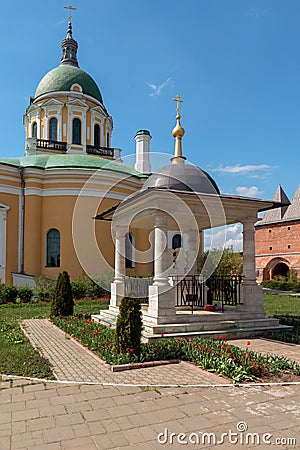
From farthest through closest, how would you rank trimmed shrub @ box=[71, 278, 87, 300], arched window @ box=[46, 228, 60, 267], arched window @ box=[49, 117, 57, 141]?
arched window @ box=[49, 117, 57, 141] → arched window @ box=[46, 228, 60, 267] → trimmed shrub @ box=[71, 278, 87, 300]

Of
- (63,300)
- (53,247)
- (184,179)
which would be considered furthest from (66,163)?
(184,179)

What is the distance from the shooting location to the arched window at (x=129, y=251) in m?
22.6

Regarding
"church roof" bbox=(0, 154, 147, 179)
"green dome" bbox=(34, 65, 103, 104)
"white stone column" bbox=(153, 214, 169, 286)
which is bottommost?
"white stone column" bbox=(153, 214, 169, 286)

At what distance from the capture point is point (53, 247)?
21297mm

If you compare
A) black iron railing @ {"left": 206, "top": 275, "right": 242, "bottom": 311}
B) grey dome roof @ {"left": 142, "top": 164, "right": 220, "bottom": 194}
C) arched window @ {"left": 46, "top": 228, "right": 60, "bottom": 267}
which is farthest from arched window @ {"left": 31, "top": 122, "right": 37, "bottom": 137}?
black iron railing @ {"left": 206, "top": 275, "right": 242, "bottom": 311}

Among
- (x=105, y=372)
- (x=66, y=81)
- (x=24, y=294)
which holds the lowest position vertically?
(x=105, y=372)

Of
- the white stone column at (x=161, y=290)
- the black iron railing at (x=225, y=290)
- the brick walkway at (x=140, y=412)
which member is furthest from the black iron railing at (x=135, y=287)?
the brick walkway at (x=140, y=412)

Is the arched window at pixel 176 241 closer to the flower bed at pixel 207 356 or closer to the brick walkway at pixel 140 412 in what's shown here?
the flower bed at pixel 207 356

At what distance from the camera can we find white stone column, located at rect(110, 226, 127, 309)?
12.1 meters

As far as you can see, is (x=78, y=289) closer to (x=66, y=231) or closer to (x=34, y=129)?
(x=66, y=231)

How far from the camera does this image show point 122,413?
4594 mm

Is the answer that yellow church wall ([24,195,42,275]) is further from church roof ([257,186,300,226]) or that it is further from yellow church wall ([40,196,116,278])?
church roof ([257,186,300,226])

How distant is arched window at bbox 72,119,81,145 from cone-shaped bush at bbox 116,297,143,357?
73.8 feet

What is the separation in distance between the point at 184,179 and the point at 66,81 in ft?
72.6
